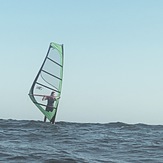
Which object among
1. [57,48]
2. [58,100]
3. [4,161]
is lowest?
[4,161]

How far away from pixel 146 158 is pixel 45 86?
54.0ft

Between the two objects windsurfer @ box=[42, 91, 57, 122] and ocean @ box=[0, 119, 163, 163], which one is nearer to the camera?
ocean @ box=[0, 119, 163, 163]

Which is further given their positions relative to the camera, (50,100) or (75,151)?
(50,100)

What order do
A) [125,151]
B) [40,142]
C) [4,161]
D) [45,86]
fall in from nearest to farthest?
[4,161] → [125,151] → [40,142] → [45,86]

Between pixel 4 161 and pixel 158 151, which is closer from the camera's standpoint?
pixel 4 161

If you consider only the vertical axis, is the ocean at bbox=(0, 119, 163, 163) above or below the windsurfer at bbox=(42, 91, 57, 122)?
below

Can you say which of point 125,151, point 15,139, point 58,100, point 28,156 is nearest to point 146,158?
point 125,151

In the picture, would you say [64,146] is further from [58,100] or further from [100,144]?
[58,100]

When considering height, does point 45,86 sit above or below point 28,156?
above

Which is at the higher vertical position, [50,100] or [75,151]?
[50,100]

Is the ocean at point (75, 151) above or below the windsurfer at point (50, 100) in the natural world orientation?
below

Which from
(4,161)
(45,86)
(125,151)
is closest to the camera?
(4,161)

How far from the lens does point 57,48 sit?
90.3ft

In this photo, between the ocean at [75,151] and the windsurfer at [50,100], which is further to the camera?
the windsurfer at [50,100]
